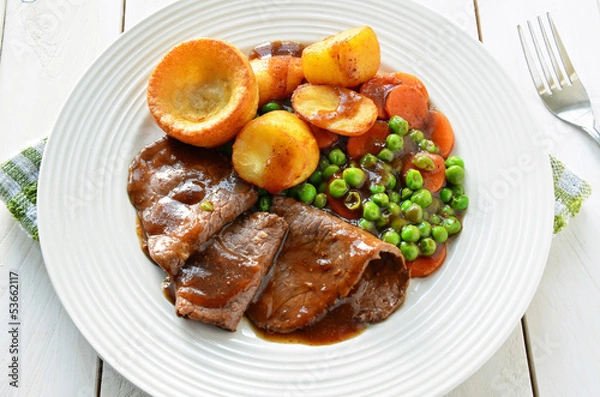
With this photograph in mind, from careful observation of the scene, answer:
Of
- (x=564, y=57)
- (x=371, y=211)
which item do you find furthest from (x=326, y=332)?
(x=564, y=57)

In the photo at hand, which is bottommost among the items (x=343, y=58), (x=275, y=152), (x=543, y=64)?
(x=275, y=152)

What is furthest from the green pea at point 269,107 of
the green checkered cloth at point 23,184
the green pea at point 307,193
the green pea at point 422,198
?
the green checkered cloth at point 23,184

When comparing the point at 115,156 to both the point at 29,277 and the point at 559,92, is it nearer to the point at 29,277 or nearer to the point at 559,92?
the point at 29,277

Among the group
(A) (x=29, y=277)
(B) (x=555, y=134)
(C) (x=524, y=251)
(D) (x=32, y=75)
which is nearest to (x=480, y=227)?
(C) (x=524, y=251)

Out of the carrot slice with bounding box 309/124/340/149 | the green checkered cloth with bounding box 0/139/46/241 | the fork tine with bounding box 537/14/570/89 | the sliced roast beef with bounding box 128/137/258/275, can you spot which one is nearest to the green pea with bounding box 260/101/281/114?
the carrot slice with bounding box 309/124/340/149

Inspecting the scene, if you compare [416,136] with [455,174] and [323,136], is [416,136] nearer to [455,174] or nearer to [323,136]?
[455,174]

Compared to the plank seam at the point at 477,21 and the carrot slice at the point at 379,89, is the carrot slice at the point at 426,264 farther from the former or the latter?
the plank seam at the point at 477,21
